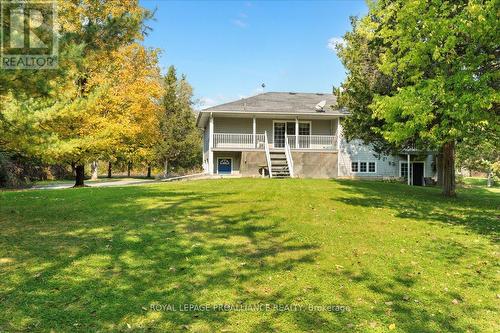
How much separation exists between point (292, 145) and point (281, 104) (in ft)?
11.2

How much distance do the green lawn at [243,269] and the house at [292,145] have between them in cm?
1733

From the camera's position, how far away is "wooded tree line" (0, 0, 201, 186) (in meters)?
7.79

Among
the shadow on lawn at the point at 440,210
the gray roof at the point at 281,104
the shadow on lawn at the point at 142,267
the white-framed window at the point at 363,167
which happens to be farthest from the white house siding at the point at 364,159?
the shadow on lawn at the point at 142,267

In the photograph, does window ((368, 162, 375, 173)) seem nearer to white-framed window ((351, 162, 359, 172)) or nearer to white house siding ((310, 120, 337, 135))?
white-framed window ((351, 162, 359, 172))

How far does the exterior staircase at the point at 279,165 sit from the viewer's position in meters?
25.1

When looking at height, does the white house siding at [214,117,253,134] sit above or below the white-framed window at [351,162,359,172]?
above

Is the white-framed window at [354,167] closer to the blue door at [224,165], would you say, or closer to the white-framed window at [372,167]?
the white-framed window at [372,167]

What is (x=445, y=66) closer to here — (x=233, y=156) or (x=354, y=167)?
(x=354, y=167)

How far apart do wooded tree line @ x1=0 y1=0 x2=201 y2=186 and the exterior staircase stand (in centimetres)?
836

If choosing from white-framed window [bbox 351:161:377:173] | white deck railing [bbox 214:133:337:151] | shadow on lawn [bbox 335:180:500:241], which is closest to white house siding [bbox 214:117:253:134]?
white deck railing [bbox 214:133:337:151]

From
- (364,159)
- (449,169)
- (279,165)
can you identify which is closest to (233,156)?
(279,165)
